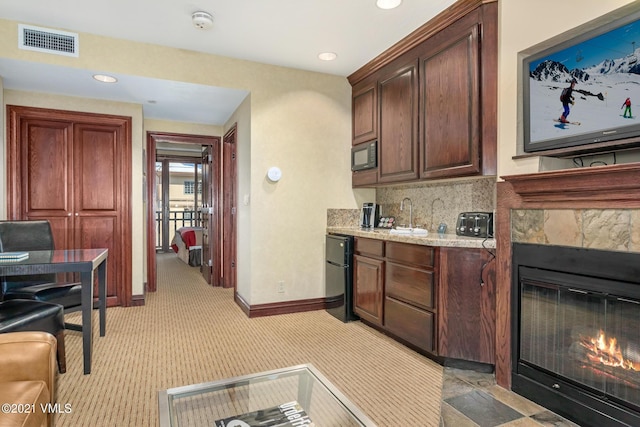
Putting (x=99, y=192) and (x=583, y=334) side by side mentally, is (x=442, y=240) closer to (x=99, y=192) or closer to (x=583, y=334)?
(x=583, y=334)

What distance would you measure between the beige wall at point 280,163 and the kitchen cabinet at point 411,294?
116 cm

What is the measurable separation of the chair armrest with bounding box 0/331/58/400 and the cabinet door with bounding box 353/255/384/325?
2.33 metres

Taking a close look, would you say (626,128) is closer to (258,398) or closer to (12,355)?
(258,398)

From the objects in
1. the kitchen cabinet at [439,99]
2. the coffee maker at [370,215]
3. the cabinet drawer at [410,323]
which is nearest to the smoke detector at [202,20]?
the kitchen cabinet at [439,99]

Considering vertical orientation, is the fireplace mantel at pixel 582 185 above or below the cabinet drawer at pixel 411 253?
above

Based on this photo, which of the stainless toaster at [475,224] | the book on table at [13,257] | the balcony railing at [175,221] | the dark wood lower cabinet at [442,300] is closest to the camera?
the book on table at [13,257]

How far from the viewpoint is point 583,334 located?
1906 mm

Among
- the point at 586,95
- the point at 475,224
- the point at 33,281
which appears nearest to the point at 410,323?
the point at 475,224

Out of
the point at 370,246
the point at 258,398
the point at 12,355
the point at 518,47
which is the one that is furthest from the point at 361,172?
the point at 12,355

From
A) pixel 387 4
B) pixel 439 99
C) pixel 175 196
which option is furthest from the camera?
pixel 175 196

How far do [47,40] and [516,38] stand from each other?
11.7 ft

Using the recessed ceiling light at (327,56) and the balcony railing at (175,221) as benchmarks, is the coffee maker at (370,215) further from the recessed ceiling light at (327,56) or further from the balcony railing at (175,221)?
the balcony railing at (175,221)

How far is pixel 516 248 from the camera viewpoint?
7.22ft

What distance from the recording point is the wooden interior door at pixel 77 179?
373 cm
